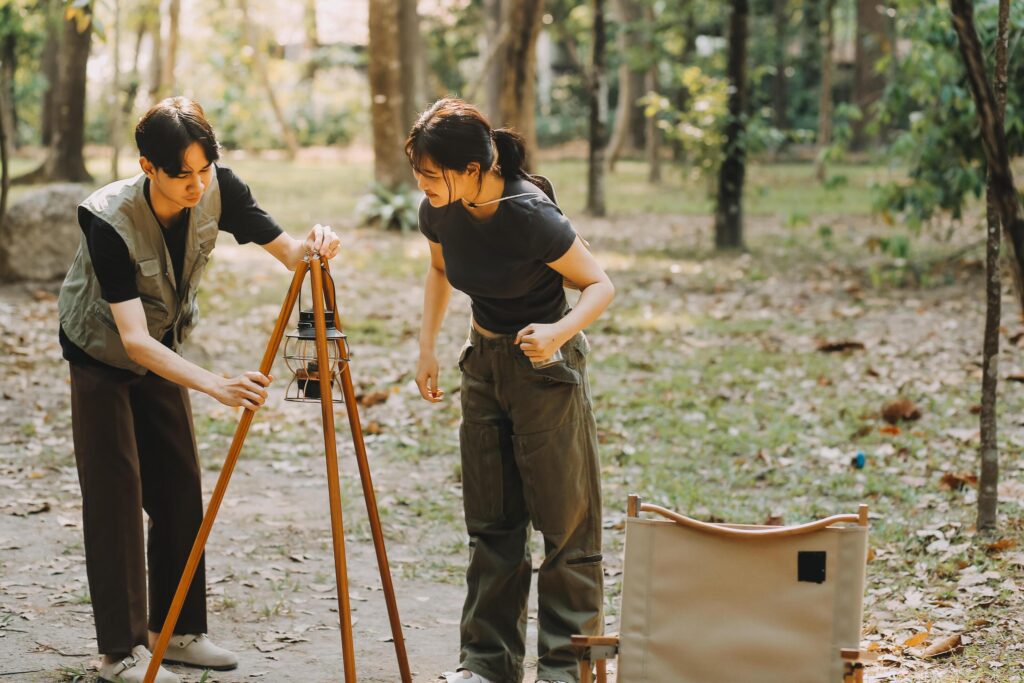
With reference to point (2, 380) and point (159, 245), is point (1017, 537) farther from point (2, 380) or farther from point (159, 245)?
point (2, 380)

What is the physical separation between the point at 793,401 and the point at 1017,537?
2.66 metres

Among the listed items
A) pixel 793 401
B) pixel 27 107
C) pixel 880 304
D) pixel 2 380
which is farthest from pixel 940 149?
pixel 27 107

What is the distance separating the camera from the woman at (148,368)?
132 inches

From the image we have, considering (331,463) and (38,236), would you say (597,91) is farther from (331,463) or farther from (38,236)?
(331,463)

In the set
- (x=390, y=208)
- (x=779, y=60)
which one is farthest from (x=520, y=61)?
(x=779, y=60)

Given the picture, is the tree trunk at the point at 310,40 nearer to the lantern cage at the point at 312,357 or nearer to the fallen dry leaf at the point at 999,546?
the fallen dry leaf at the point at 999,546

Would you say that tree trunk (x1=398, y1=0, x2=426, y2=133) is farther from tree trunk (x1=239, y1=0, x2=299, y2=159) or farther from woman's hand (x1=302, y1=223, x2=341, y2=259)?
tree trunk (x1=239, y1=0, x2=299, y2=159)

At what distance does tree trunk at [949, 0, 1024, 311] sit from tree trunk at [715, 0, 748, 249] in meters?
10.7

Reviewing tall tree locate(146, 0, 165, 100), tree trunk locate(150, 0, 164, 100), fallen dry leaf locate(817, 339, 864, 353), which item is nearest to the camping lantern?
fallen dry leaf locate(817, 339, 864, 353)

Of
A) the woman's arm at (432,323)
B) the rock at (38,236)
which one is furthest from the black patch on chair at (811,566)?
the rock at (38,236)

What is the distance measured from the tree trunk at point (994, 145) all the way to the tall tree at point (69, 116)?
14.1m

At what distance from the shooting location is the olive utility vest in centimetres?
350

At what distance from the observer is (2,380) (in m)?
7.93

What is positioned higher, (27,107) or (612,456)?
(27,107)
